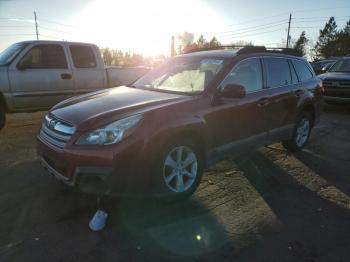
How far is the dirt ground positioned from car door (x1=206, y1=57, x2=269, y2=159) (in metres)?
0.55

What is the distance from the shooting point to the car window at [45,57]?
7.63 meters

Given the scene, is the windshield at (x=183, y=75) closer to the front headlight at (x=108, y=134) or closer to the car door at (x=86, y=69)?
the front headlight at (x=108, y=134)

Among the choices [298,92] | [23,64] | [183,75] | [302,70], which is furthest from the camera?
[23,64]

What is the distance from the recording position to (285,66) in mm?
5715

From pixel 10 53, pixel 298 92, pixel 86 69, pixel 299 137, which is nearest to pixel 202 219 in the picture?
pixel 298 92

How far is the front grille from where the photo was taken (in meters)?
3.55

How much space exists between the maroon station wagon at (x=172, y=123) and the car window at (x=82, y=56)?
12.3 ft

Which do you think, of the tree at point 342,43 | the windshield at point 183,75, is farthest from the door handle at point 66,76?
the tree at point 342,43

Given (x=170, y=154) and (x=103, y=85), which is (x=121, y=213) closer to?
(x=170, y=154)

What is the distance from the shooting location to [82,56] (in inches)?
338

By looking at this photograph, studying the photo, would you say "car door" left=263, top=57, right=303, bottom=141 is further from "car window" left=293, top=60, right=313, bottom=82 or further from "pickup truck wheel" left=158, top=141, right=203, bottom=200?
"pickup truck wheel" left=158, top=141, right=203, bottom=200

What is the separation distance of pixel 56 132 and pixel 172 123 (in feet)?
4.17

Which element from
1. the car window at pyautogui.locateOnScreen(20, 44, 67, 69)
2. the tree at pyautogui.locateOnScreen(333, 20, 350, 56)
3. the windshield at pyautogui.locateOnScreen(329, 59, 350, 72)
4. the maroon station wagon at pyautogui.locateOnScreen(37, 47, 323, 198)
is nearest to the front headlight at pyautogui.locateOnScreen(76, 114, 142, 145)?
the maroon station wagon at pyautogui.locateOnScreen(37, 47, 323, 198)

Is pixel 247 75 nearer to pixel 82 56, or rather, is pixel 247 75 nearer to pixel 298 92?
pixel 298 92
